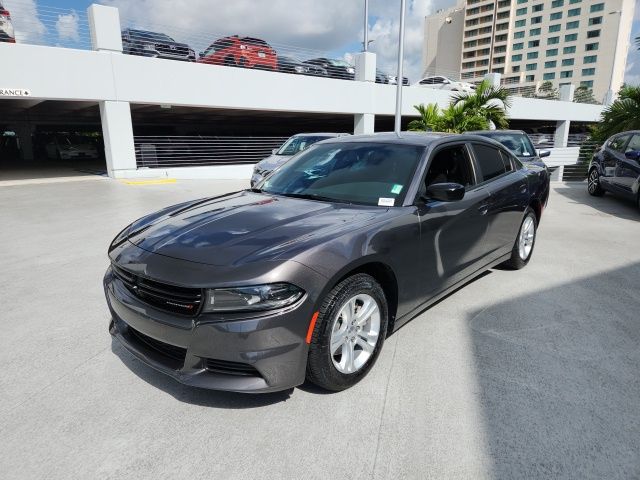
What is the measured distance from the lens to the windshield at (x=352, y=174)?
3310 millimetres

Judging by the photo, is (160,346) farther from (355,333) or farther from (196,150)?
(196,150)

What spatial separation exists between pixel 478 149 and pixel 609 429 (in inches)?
105

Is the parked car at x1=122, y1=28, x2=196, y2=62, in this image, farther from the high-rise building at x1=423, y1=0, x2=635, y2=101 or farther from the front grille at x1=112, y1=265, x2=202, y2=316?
the high-rise building at x1=423, y1=0, x2=635, y2=101

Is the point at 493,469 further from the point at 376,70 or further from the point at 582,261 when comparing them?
the point at 376,70

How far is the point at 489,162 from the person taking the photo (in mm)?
4336

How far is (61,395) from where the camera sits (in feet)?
8.91

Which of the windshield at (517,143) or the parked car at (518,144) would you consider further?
the windshield at (517,143)

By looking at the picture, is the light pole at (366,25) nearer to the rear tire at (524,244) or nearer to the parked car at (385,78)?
the parked car at (385,78)

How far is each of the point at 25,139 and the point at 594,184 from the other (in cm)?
3010

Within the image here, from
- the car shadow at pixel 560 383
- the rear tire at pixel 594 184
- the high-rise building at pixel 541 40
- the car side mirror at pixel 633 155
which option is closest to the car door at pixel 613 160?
the car side mirror at pixel 633 155

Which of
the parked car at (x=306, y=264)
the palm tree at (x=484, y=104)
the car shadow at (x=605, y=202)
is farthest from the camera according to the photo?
the palm tree at (x=484, y=104)

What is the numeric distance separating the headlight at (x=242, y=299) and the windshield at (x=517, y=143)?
8.64 m

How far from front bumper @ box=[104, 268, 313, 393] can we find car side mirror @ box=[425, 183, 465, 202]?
1394mm

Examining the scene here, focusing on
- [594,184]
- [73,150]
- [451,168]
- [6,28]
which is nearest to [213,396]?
[451,168]
